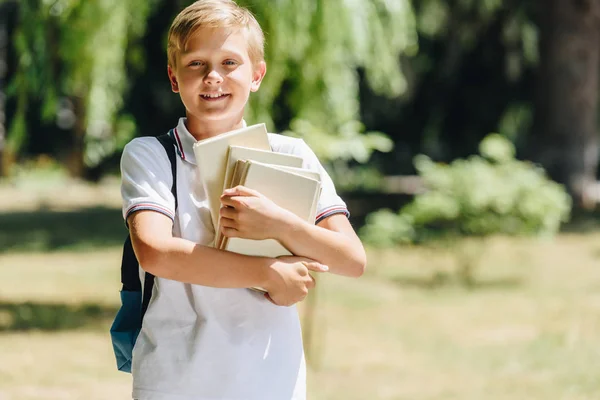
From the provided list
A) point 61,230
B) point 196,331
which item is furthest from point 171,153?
point 61,230

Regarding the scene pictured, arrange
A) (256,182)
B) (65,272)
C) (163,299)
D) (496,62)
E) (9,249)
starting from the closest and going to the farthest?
(256,182) < (163,299) < (65,272) < (9,249) < (496,62)

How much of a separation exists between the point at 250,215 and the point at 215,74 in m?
0.30

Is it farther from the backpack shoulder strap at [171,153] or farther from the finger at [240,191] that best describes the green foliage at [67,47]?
the finger at [240,191]

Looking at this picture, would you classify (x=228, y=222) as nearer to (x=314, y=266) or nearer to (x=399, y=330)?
(x=314, y=266)

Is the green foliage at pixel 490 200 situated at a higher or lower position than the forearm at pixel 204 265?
lower

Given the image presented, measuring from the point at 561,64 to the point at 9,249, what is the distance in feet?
28.3

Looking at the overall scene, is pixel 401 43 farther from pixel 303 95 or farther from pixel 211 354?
pixel 211 354

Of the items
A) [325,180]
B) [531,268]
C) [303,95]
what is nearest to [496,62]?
[531,268]

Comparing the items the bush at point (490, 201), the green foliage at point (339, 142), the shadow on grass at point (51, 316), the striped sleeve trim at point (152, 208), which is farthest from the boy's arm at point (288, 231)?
the bush at point (490, 201)

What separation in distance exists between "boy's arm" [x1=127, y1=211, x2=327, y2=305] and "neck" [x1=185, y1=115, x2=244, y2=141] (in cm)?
22

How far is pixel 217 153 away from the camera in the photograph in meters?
1.78

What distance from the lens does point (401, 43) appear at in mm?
7078

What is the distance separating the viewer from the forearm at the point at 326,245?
69.6 inches

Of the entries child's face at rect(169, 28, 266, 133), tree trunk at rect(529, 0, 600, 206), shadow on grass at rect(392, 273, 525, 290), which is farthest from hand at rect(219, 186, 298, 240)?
tree trunk at rect(529, 0, 600, 206)
